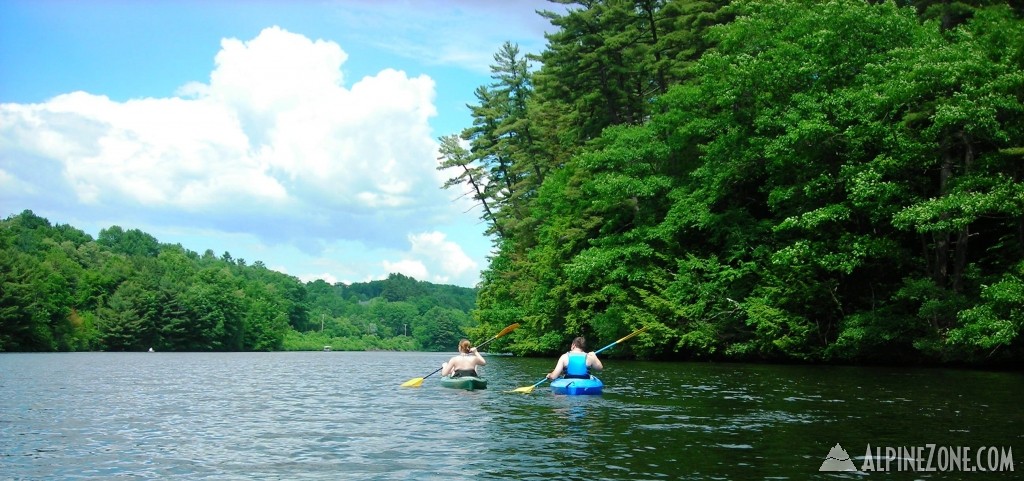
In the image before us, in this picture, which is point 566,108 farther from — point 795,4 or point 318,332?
point 318,332

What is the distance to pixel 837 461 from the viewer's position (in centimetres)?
1072

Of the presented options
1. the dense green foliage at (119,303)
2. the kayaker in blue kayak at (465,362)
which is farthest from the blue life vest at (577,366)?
the dense green foliage at (119,303)

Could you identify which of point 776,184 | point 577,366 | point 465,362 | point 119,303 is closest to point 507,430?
point 577,366

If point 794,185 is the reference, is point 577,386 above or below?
below

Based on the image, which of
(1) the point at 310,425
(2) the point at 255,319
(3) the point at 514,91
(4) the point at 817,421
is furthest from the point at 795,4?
(2) the point at 255,319

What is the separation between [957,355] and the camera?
28.2 m

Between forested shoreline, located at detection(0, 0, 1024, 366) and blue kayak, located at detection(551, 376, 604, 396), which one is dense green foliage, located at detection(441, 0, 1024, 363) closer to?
forested shoreline, located at detection(0, 0, 1024, 366)

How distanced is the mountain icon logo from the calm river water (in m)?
0.14

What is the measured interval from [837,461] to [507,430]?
5.43 m

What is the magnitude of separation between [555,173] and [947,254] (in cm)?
2555

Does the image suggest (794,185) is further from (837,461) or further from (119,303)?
(119,303)

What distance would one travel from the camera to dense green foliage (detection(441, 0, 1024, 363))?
87.6 ft

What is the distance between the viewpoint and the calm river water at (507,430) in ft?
34.5

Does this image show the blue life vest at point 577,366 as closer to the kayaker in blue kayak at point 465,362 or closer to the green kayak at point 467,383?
the green kayak at point 467,383
